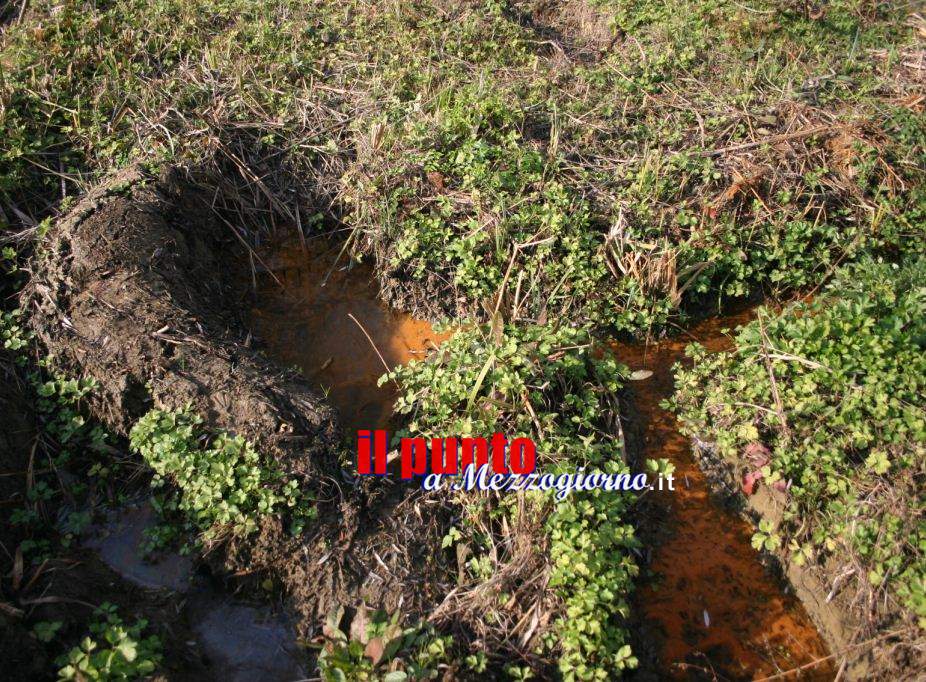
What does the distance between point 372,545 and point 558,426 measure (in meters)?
1.13

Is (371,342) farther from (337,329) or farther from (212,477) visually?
(212,477)

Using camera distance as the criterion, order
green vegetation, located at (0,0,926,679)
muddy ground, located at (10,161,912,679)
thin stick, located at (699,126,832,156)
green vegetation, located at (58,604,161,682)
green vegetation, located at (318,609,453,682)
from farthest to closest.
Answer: thin stick, located at (699,126,832,156)
green vegetation, located at (0,0,926,679)
muddy ground, located at (10,161,912,679)
green vegetation, located at (318,609,453,682)
green vegetation, located at (58,604,161,682)

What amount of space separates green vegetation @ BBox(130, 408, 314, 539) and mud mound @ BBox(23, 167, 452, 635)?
0.21 feet

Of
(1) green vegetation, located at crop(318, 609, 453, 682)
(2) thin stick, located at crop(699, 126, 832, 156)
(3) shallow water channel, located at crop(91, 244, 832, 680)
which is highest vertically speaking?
(2) thin stick, located at crop(699, 126, 832, 156)

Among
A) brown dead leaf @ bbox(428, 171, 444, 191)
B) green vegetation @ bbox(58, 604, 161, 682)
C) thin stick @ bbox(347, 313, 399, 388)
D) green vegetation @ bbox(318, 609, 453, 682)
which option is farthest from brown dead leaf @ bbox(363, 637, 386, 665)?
brown dead leaf @ bbox(428, 171, 444, 191)

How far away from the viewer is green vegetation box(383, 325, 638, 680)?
2.94 metres

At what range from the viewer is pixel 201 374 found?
3.57m

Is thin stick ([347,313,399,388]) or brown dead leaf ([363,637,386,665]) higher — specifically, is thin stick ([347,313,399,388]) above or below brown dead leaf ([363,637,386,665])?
above

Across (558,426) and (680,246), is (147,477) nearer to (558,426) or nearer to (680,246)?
(558,426)

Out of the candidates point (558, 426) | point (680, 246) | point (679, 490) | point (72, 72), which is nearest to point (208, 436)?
point (558, 426)

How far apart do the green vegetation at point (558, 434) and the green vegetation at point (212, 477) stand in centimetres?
73

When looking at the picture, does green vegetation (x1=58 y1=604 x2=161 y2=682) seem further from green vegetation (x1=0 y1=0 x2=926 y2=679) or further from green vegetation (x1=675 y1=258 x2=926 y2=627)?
green vegetation (x1=675 y1=258 x2=926 y2=627)

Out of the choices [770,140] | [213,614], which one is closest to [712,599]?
[213,614]

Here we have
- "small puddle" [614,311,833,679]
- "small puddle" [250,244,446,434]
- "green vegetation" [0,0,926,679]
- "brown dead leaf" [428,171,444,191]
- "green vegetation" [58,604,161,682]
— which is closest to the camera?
"green vegetation" [58,604,161,682]
